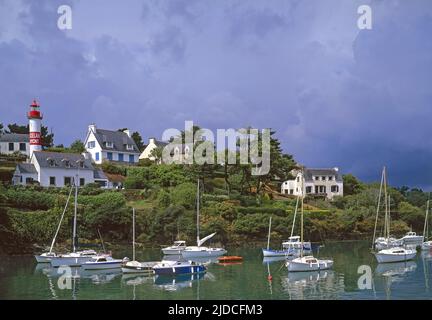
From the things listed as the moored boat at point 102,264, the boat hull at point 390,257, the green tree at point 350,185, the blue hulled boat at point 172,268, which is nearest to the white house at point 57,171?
the moored boat at point 102,264

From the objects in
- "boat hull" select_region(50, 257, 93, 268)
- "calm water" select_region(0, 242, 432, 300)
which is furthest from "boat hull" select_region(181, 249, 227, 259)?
"boat hull" select_region(50, 257, 93, 268)

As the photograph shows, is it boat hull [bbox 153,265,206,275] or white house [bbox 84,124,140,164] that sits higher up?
white house [bbox 84,124,140,164]

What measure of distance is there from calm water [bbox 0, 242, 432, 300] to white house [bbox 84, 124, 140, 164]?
31.1m

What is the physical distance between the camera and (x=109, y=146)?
77.1 meters

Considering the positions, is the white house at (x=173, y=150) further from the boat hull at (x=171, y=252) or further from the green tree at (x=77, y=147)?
the boat hull at (x=171, y=252)

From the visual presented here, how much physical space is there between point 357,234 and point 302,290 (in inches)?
1657

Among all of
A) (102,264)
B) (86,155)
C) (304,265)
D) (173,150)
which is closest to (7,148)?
(86,155)

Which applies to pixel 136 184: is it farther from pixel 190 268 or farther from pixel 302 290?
pixel 302 290

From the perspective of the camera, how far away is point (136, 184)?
2630 inches

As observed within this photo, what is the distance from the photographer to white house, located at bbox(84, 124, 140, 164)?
76000mm

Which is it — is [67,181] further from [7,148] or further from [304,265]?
[304,265]

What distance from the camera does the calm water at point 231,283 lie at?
29859 mm

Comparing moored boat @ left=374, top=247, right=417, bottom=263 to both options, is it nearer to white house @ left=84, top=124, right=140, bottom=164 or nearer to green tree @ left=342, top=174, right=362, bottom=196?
white house @ left=84, top=124, right=140, bottom=164

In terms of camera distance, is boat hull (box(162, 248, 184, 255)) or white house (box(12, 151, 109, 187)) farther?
white house (box(12, 151, 109, 187))
